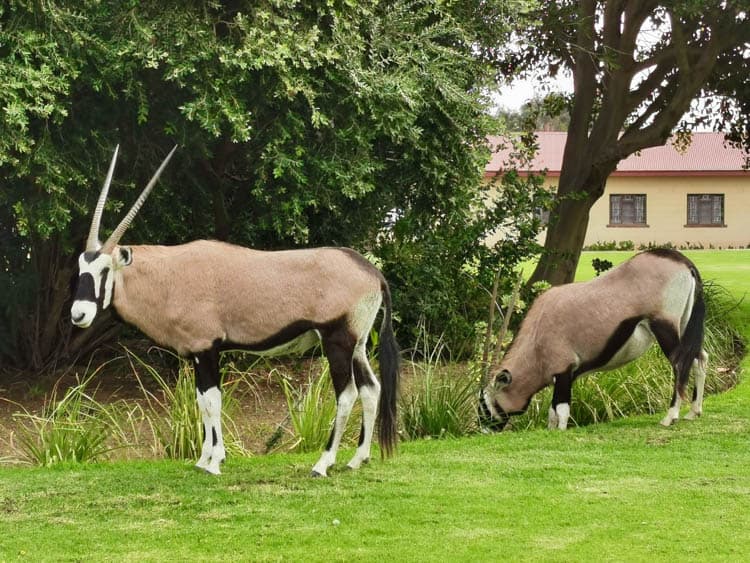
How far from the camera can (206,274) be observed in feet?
26.4

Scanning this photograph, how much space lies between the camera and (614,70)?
1897 cm

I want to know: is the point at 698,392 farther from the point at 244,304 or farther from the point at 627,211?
the point at 627,211

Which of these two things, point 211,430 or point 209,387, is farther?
point 211,430

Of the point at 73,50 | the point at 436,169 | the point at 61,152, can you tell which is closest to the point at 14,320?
the point at 61,152

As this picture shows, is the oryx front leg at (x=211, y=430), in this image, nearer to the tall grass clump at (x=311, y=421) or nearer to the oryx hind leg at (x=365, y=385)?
the oryx hind leg at (x=365, y=385)

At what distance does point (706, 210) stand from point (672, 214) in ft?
4.78

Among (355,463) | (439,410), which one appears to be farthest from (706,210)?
(355,463)

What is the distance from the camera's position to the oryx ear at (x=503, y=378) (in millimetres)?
10359

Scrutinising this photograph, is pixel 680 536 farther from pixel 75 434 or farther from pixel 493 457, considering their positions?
pixel 75 434

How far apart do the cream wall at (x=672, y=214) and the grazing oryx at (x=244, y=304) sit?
39.4m

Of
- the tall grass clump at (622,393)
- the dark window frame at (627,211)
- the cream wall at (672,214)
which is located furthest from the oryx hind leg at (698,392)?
the dark window frame at (627,211)

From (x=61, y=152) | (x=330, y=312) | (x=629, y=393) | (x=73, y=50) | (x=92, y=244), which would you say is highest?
(x=73, y=50)

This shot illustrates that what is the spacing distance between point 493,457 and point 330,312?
1.99 meters

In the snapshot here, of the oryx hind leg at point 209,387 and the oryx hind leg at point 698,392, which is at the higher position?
the oryx hind leg at point 209,387
